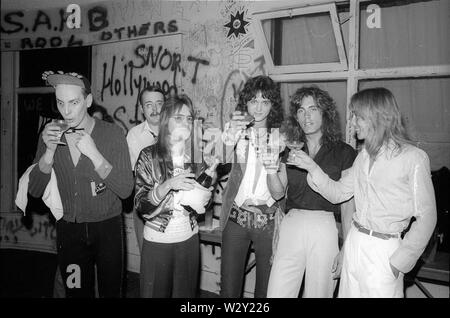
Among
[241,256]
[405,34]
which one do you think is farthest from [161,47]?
[241,256]

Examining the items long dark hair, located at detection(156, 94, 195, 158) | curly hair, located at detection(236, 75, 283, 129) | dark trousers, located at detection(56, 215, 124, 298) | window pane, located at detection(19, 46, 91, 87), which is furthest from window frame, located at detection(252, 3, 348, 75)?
window pane, located at detection(19, 46, 91, 87)

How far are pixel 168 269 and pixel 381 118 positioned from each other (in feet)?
5.07

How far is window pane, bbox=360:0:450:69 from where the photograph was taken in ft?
10.0

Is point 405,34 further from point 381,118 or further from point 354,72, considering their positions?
point 381,118

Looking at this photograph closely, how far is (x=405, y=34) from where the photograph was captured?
126 inches

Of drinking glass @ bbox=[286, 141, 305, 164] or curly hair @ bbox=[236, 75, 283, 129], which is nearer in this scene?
drinking glass @ bbox=[286, 141, 305, 164]

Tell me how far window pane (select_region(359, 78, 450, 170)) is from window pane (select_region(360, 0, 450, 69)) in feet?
0.58

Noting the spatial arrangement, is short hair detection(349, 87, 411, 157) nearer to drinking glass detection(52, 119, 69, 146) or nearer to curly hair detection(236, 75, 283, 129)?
curly hair detection(236, 75, 283, 129)

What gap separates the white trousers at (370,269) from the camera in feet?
6.69

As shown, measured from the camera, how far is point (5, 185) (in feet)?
17.6

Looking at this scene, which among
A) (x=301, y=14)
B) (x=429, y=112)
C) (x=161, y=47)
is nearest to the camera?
(x=429, y=112)

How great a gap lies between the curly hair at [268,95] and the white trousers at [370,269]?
99cm

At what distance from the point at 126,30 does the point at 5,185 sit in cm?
285
